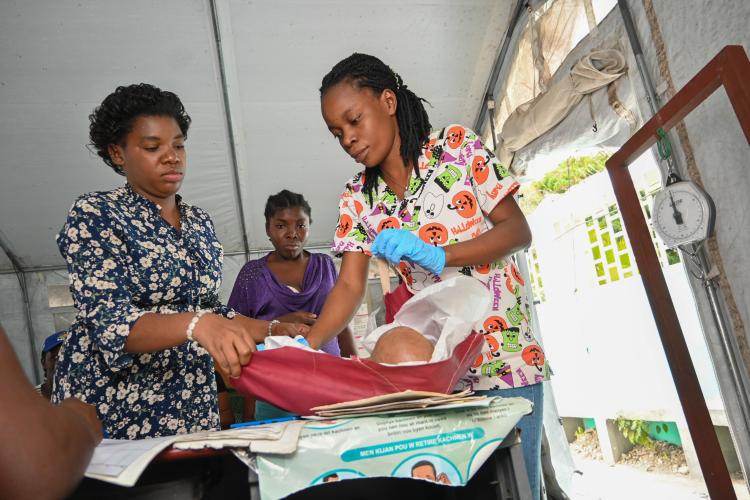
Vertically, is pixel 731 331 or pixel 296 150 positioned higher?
pixel 296 150

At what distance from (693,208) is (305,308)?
6.97ft

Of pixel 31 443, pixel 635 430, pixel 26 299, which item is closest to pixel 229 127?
pixel 26 299

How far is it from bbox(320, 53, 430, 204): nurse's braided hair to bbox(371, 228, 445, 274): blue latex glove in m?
0.32

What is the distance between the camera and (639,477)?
5.04 meters

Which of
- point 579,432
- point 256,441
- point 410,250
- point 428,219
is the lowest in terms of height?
point 579,432

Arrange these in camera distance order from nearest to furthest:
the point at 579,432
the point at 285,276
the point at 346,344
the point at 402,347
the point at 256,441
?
the point at 256,441, the point at 402,347, the point at 346,344, the point at 285,276, the point at 579,432

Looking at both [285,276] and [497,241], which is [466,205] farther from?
[285,276]

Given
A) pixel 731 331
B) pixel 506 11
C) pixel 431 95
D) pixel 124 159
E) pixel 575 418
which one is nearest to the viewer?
pixel 124 159

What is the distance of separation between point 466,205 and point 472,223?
5 centimetres

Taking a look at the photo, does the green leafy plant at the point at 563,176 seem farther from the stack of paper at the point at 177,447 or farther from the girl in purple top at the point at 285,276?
the stack of paper at the point at 177,447

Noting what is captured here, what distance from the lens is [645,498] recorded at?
4203 millimetres

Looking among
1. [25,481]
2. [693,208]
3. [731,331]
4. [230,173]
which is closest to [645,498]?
[731,331]

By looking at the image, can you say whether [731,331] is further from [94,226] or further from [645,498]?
[645,498]

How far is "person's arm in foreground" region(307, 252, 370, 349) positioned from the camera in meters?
1.53
